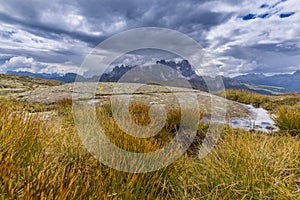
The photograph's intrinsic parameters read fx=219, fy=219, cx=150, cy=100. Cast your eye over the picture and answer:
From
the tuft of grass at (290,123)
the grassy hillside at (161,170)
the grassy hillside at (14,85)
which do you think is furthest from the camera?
the grassy hillside at (14,85)

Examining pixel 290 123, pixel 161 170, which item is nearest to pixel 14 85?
pixel 161 170

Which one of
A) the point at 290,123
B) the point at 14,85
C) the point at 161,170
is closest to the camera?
the point at 161,170

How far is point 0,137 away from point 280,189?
291 cm

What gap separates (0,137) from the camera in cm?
216

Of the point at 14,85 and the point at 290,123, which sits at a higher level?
the point at 14,85

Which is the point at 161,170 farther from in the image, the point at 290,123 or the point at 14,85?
the point at 14,85

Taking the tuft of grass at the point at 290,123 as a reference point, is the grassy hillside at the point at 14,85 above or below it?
above

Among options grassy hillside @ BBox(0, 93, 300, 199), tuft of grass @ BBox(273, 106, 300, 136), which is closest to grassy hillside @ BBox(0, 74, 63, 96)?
grassy hillside @ BBox(0, 93, 300, 199)

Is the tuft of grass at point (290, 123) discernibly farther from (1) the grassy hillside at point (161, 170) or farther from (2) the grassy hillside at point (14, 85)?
(2) the grassy hillside at point (14, 85)

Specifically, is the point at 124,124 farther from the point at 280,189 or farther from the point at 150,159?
the point at 280,189

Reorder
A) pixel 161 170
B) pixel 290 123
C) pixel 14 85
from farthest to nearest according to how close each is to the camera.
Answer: pixel 14 85 < pixel 290 123 < pixel 161 170

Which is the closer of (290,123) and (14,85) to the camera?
(290,123)

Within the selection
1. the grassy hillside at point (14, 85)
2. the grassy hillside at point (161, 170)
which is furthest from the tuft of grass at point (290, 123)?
the grassy hillside at point (14, 85)

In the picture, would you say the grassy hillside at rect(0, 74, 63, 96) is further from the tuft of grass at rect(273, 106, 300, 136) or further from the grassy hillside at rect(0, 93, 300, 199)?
the tuft of grass at rect(273, 106, 300, 136)
